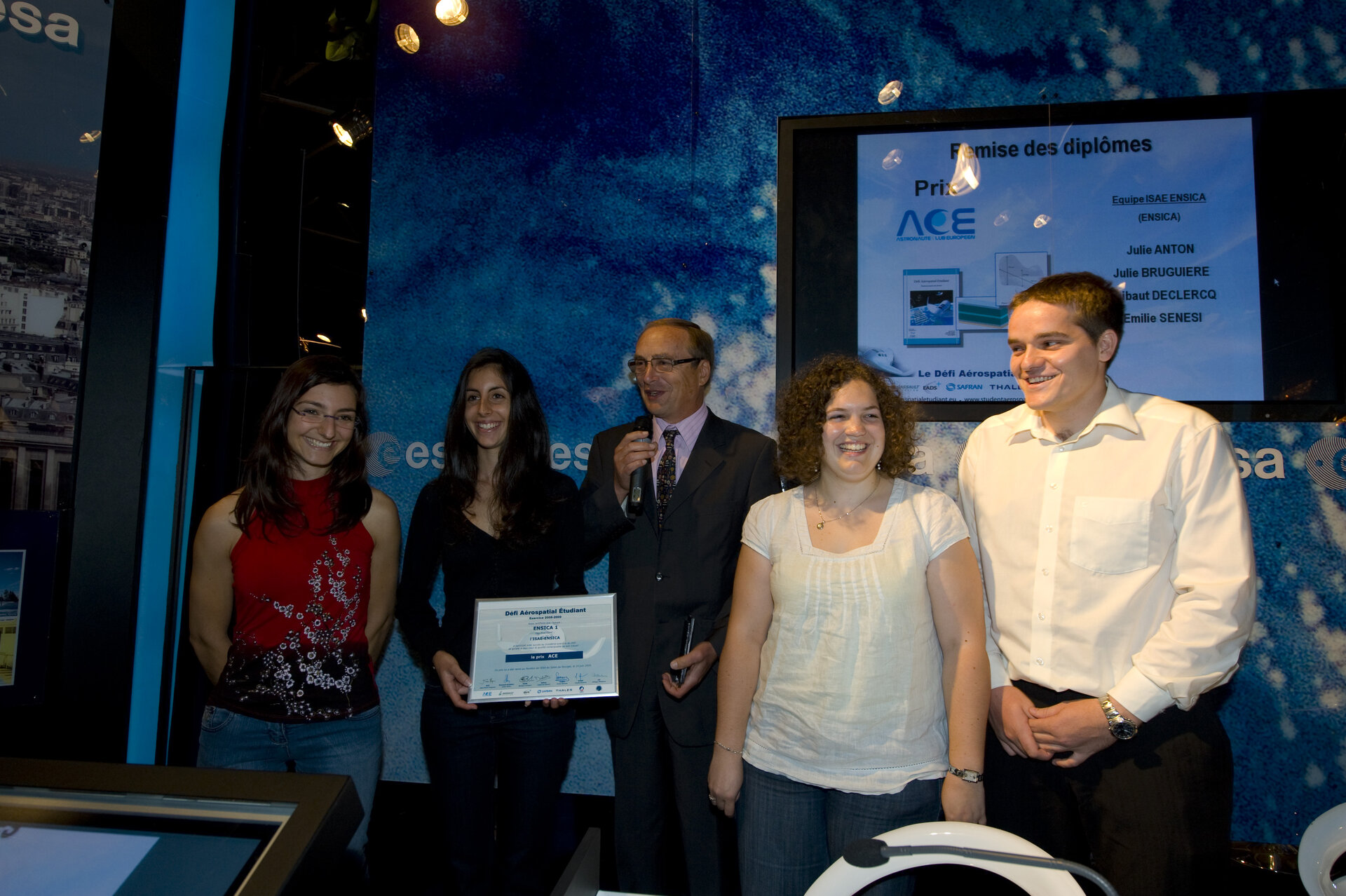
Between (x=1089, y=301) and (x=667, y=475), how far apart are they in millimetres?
1296

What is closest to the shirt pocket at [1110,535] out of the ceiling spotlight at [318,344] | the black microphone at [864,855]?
the black microphone at [864,855]

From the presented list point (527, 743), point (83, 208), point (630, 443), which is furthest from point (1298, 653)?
point (83, 208)

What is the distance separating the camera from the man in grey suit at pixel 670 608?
Result: 2262 millimetres

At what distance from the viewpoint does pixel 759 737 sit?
1.87 m

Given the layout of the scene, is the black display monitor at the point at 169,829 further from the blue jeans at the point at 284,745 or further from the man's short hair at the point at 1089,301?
the man's short hair at the point at 1089,301

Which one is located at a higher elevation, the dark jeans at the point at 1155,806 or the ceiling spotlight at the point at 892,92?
the ceiling spotlight at the point at 892,92

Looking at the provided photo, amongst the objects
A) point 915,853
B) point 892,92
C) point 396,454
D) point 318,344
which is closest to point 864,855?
point 915,853

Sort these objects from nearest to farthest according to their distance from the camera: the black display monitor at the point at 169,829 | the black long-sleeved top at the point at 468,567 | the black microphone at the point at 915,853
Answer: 1. the black display monitor at the point at 169,829
2. the black microphone at the point at 915,853
3. the black long-sleeved top at the point at 468,567

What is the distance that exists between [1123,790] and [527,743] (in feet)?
4.94

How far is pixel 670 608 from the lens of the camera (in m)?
2.33

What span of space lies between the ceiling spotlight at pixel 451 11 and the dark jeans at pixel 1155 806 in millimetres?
3345

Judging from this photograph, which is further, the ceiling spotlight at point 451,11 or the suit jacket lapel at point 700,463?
the ceiling spotlight at point 451,11

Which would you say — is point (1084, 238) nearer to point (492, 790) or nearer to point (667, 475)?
point (667, 475)

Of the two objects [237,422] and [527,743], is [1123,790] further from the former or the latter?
[237,422]
